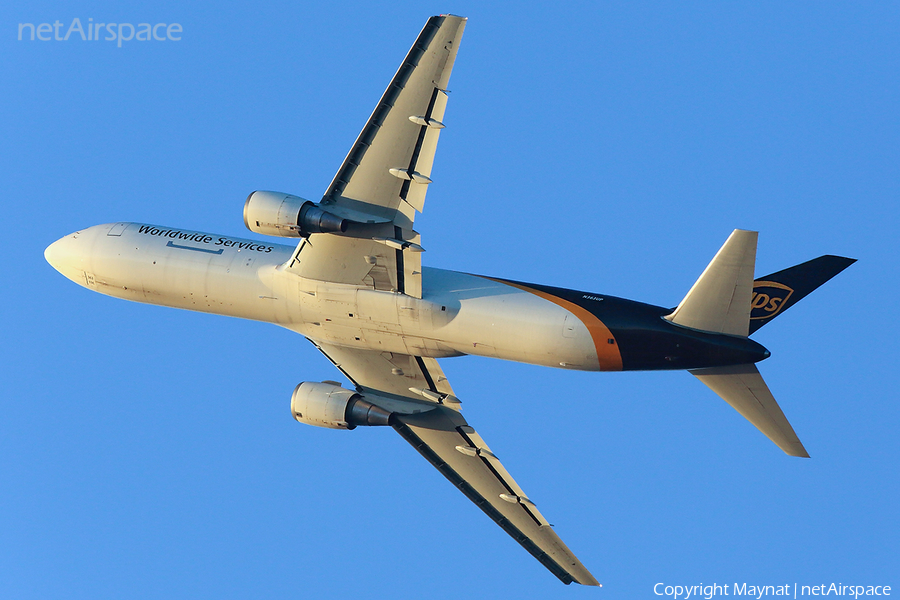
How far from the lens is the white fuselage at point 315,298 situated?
1293 inches

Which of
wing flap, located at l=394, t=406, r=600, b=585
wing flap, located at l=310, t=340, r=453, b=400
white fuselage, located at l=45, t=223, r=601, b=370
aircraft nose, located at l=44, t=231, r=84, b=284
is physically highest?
aircraft nose, located at l=44, t=231, r=84, b=284

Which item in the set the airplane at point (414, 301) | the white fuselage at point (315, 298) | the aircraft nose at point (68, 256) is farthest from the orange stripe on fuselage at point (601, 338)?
the aircraft nose at point (68, 256)

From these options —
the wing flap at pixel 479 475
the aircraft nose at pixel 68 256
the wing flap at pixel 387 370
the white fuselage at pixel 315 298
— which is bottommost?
the wing flap at pixel 479 475

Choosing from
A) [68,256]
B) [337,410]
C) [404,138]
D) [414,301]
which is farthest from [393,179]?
[68,256]

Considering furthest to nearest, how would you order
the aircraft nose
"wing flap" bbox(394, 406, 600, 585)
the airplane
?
1. the aircraft nose
2. "wing flap" bbox(394, 406, 600, 585)
3. the airplane

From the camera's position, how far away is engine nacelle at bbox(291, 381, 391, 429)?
34906 millimetres

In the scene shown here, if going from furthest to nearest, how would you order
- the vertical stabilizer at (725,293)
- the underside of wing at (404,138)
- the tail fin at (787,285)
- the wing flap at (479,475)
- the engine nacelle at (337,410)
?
the wing flap at (479,475)
the engine nacelle at (337,410)
the tail fin at (787,285)
the vertical stabilizer at (725,293)
the underside of wing at (404,138)

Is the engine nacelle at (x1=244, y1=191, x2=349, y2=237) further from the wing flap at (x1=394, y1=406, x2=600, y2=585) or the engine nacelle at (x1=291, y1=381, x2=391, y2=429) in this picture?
the wing flap at (x1=394, y1=406, x2=600, y2=585)

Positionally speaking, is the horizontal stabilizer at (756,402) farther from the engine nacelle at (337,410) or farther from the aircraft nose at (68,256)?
the aircraft nose at (68,256)

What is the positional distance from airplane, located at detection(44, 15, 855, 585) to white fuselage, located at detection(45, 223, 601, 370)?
46 millimetres

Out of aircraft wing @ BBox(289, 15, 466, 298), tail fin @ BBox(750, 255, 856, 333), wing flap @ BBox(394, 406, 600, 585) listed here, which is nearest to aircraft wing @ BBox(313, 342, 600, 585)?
wing flap @ BBox(394, 406, 600, 585)

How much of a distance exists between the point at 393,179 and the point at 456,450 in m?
9.88

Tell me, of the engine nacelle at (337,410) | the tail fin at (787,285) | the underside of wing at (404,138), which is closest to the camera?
the underside of wing at (404,138)

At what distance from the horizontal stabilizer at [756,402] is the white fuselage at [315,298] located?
3.83 metres
